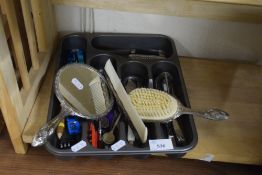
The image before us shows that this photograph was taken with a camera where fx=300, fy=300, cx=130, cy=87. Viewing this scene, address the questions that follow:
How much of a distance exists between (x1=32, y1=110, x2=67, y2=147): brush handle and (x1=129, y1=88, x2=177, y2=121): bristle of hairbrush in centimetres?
15

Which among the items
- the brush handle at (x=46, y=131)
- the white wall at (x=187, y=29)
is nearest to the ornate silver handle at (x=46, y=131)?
the brush handle at (x=46, y=131)

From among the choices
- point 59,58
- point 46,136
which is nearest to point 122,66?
point 59,58

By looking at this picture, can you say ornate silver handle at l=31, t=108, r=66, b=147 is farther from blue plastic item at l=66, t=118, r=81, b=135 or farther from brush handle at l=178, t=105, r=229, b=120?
brush handle at l=178, t=105, r=229, b=120

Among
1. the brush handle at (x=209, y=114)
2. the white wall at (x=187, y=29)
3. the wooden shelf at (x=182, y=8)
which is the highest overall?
the wooden shelf at (x=182, y=8)

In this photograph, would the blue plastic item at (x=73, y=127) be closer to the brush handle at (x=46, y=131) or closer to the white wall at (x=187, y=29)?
the brush handle at (x=46, y=131)

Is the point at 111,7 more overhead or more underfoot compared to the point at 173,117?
more overhead

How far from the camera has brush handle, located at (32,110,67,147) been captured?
1.82 feet

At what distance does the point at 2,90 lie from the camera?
527 mm

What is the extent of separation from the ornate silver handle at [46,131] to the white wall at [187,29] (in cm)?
31

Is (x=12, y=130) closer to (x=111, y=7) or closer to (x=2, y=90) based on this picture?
(x=2, y=90)

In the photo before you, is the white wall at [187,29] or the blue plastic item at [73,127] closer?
the blue plastic item at [73,127]

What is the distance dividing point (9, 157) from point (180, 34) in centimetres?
53

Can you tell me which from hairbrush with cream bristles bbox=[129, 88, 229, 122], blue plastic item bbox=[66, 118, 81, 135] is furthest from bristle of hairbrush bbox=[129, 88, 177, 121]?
blue plastic item bbox=[66, 118, 81, 135]

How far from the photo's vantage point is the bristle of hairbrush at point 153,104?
0.62 meters
